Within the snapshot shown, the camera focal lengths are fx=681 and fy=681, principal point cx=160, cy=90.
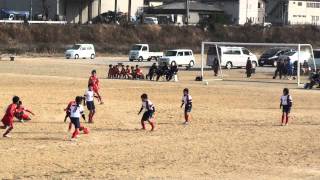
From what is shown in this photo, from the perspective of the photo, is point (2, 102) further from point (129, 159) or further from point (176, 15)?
point (176, 15)

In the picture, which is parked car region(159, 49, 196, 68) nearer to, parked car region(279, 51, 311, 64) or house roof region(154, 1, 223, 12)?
parked car region(279, 51, 311, 64)

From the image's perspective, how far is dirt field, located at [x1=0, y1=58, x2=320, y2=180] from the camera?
1262 cm

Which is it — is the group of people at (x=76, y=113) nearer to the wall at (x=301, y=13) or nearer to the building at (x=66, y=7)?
the building at (x=66, y=7)

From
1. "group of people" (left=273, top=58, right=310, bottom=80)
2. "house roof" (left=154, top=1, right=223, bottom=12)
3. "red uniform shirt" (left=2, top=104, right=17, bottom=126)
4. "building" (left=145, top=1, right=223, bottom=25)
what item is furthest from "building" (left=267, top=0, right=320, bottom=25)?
"red uniform shirt" (left=2, top=104, right=17, bottom=126)

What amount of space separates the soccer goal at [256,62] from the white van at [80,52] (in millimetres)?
13756

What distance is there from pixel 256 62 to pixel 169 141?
30983mm

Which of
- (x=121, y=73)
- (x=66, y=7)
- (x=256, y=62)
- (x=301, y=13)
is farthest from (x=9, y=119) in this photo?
(x=301, y=13)

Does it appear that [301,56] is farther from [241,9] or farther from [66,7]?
[241,9]

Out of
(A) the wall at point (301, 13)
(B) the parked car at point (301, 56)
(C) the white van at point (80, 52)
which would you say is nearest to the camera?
(B) the parked car at point (301, 56)

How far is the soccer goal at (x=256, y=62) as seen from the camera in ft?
127

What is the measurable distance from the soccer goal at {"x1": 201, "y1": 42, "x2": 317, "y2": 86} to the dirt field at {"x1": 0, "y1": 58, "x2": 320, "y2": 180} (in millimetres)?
10600

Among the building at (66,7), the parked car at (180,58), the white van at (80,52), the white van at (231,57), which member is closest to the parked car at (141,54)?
the white van at (80,52)

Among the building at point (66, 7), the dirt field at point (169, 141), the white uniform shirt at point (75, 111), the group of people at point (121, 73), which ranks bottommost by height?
the dirt field at point (169, 141)

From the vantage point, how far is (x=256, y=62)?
46281 millimetres
